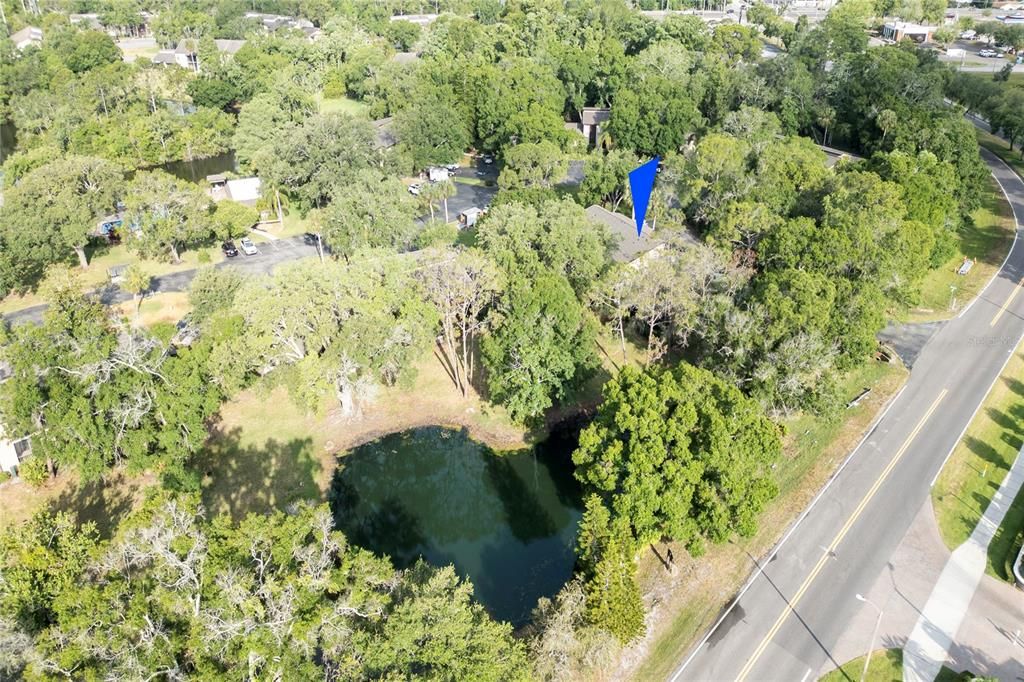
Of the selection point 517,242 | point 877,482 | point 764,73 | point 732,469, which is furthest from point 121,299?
point 764,73

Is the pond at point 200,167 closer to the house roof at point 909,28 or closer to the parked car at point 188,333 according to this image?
the parked car at point 188,333

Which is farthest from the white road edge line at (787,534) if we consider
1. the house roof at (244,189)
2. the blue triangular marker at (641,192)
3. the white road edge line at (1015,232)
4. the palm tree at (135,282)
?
the house roof at (244,189)

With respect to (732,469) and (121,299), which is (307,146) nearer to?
(121,299)

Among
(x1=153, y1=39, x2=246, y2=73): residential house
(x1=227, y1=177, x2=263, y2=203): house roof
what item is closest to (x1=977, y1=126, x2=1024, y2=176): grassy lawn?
(x1=227, y1=177, x2=263, y2=203): house roof

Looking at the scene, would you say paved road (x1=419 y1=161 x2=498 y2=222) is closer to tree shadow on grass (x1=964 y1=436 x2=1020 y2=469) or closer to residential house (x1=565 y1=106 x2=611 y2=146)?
residential house (x1=565 y1=106 x2=611 y2=146)

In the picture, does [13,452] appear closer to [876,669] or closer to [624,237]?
[624,237]

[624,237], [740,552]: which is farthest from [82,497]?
[624,237]
